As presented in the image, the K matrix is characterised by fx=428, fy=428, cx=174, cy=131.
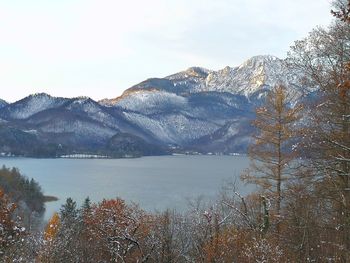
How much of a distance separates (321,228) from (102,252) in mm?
19053

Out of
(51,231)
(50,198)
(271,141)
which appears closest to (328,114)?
(271,141)

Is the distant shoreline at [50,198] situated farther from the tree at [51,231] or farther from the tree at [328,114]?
the tree at [328,114]

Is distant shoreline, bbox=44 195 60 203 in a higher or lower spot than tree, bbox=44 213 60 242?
lower

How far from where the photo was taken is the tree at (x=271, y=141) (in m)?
18.3

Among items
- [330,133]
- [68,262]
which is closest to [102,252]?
[68,262]

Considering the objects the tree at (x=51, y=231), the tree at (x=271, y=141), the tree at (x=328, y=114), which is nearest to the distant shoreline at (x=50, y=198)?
the tree at (x=51, y=231)

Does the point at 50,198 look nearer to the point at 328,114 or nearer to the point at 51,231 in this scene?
the point at 51,231

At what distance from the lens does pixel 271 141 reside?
18781 mm

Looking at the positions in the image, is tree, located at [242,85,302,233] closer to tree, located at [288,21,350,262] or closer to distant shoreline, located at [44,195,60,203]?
tree, located at [288,21,350,262]

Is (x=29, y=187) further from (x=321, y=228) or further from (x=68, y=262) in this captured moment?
(x=321, y=228)

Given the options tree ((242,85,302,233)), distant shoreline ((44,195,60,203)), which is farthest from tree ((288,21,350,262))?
distant shoreline ((44,195,60,203))

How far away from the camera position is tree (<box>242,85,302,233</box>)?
18.3 m

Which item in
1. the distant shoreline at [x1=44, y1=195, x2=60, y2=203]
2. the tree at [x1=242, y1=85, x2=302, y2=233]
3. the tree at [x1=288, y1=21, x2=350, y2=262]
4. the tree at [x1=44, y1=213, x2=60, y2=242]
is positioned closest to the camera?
the tree at [x1=288, y1=21, x2=350, y2=262]

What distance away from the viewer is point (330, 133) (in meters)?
10.2
